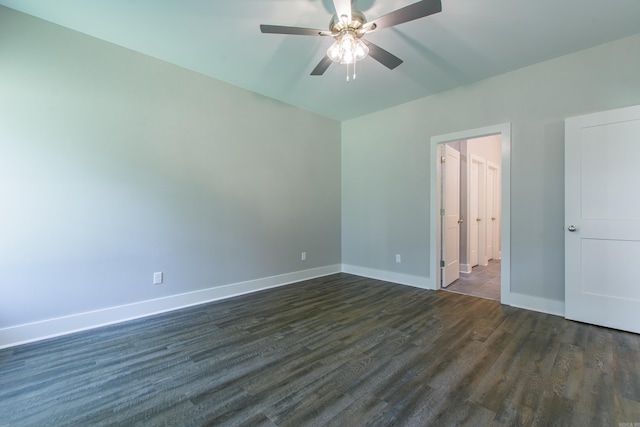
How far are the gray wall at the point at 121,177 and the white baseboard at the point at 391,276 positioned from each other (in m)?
1.28

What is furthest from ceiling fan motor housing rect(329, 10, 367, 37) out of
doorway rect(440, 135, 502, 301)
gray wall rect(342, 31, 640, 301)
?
doorway rect(440, 135, 502, 301)

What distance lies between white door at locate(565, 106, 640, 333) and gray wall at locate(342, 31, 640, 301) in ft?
0.50

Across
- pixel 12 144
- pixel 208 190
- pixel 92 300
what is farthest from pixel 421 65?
pixel 92 300

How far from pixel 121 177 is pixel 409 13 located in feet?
9.32

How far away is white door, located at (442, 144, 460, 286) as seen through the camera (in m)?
3.76

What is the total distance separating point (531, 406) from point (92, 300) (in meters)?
3.46

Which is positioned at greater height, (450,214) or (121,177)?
(121,177)

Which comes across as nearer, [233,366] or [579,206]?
[233,366]

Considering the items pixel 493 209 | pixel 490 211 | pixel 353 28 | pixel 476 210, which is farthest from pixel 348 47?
pixel 493 209

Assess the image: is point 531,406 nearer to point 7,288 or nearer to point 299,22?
point 299,22

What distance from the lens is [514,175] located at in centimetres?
306

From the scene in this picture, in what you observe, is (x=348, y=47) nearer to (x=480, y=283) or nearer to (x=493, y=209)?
(x=480, y=283)

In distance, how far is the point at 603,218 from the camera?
8.16ft

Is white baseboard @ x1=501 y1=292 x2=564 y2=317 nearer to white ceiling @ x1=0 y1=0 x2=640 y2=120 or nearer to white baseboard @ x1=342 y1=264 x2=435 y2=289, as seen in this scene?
white baseboard @ x1=342 y1=264 x2=435 y2=289
